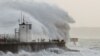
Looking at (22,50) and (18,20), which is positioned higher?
(18,20)

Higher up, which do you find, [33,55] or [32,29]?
[32,29]

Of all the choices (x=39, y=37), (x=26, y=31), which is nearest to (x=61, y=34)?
(x=39, y=37)

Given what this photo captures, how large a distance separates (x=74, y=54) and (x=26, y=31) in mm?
7278

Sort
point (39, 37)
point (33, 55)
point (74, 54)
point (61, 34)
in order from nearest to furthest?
point (33, 55) → point (74, 54) → point (39, 37) → point (61, 34)

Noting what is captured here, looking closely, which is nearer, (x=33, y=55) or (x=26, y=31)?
(x=33, y=55)

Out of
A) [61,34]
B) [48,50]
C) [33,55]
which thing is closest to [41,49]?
[48,50]

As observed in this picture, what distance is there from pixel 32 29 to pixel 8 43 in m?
11.7

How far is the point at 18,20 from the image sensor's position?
214 ft

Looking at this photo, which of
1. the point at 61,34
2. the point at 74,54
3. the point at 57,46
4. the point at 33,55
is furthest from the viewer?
the point at 61,34

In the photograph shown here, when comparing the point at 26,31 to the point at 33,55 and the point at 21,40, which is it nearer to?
the point at 21,40

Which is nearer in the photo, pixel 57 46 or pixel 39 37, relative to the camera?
pixel 57 46

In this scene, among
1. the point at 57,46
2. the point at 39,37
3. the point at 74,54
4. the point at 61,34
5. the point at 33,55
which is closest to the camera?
the point at 33,55

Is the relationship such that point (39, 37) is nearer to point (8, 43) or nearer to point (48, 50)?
point (48, 50)

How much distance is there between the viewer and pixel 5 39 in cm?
6066
